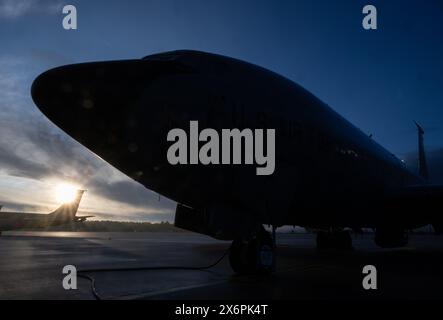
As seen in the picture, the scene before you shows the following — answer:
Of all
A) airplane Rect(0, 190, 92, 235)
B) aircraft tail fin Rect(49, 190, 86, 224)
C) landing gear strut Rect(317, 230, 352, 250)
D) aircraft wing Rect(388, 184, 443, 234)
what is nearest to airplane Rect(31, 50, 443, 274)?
aircraft wing Rect(388, 184, 443, 234)

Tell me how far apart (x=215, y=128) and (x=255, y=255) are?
2853 millimetres

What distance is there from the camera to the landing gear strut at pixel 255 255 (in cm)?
823

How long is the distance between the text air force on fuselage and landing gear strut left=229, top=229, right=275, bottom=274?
1.43 metres

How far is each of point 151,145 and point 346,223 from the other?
8520 millimetres

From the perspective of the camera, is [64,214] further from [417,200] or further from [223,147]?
[223,147]

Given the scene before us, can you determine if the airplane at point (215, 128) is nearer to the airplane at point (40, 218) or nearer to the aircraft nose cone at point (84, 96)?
the aircraft nose cone at point (84, 96)

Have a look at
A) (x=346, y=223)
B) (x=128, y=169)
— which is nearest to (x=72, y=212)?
(x=346, y=223)

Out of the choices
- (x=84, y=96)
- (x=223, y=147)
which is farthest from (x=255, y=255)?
(x=84, y=96)

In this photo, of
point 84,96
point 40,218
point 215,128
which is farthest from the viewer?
point 40,218

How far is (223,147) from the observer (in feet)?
24.2

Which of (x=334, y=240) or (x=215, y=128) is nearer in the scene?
(x=215, y=128)

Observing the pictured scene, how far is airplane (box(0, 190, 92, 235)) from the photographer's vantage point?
42.1 metres
